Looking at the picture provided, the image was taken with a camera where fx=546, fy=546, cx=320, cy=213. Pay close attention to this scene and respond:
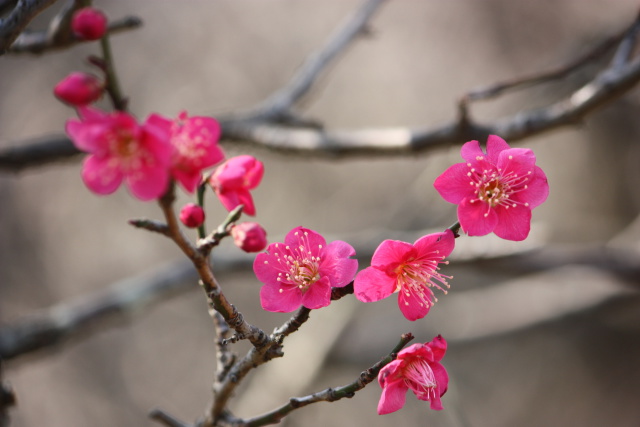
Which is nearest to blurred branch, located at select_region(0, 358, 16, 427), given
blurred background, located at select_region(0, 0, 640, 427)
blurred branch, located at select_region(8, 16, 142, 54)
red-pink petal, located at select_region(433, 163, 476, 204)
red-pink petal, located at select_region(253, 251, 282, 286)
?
red-pink petal, located at select_region(253, 251, 282, 286)

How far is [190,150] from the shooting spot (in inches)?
28.1

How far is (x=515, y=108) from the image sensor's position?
313 cm

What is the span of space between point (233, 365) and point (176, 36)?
432cm

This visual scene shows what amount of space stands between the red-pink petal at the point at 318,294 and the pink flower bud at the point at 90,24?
0.48 metres

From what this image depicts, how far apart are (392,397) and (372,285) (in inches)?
6.9

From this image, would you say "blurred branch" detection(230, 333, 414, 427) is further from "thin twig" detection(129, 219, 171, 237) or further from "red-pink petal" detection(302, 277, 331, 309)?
"thin twig" detection(129, 219, 171, 237)

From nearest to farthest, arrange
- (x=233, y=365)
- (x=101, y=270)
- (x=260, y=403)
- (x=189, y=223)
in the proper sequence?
(x=189, y=223) < (x=233, y=365) < (x=260, y=403) < (x=101, y=270)

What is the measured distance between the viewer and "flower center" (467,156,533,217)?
35.1 inches

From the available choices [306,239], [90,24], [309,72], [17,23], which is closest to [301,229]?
[306,239]

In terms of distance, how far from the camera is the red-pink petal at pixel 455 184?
35.5 inches

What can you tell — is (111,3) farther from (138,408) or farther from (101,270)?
(138,408)

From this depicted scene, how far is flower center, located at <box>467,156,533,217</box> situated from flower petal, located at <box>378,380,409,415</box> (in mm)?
303

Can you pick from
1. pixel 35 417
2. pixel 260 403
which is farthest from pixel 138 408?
pixel 260 403

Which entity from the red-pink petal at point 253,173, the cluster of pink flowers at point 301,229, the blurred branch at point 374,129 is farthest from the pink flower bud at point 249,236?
the blurred branch at point 374,129
